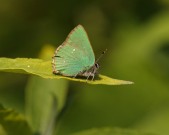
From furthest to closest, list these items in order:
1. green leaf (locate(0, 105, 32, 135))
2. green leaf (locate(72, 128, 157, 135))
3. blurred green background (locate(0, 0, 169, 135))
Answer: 1. blurred green background (locate(0, 0, 169, 135))
2. green leaf (locate(72, 128, 157, 135))
3. green leaf (locate(0, 105, 32, 135))

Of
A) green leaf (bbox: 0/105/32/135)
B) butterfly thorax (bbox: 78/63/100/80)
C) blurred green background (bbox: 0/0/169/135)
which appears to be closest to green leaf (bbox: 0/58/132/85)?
green leaf (bbox: 0/105/32/135)

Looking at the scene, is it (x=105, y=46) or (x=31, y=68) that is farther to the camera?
(x=105, y=46)

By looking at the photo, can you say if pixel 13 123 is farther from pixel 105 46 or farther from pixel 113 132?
pixel 105 46

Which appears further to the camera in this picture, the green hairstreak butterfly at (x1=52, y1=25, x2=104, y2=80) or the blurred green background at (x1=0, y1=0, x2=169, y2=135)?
the blurred green background at (x1=0, y1=0, x2=169, y2=135)

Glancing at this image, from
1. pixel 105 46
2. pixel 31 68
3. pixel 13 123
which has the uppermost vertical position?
pixel 105 46

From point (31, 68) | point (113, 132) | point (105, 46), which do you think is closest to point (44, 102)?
point (113, 132)

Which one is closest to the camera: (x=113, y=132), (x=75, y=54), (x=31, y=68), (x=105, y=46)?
(x=31, y=68)

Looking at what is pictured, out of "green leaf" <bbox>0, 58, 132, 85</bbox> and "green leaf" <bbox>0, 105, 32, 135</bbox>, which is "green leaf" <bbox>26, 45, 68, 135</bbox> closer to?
"green leaf" <bbox>0, 105, 32, 135</bbox>
